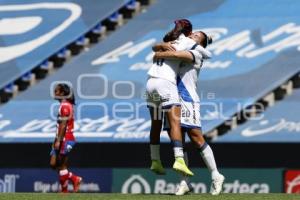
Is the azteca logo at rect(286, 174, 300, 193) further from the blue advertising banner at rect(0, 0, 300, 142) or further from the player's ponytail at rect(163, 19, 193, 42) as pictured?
the player's ponytail at rect(163, 19, 193, 42)

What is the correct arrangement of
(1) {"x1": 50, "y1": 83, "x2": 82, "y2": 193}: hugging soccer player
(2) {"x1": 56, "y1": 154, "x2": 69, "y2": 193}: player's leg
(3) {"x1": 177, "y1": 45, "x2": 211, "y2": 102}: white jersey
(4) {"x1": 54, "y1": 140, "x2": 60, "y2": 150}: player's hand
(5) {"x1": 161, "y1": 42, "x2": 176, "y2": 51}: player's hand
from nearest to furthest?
(5) {"x1": 161, "y1": 42, "x2": 176, "y2": 51}: player's hand, (3) {"x1": 177, "y1": 45, "x2": 211, "y2": 102}: white jersey, (1) {"x1": 50, "y1": 83, "x2": 82, "y2": 193}: hugging soccer player, (4) {"x1": 54, "y1": 140, "x2": 60, "y2": 150}: player's hand, (2) {"x1": 56, "y1": 154, "x2": 69, "y2": 193}: player's leg

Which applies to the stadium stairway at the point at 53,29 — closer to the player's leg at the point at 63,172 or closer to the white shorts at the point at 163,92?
the player's leg at the point at 63,172

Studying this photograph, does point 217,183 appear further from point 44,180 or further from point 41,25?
point 41,25

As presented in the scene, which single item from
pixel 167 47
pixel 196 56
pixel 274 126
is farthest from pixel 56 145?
pixel 274 126

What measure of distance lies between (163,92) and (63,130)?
138 inches

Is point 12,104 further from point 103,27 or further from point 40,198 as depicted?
point 40,198

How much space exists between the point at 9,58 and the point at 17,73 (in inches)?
15.8

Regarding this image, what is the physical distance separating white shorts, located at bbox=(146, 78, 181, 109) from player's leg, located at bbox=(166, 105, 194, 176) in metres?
0.07

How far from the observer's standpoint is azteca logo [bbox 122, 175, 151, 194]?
16297 millimetres

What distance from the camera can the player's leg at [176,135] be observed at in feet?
26.0

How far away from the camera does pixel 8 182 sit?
16656 mm

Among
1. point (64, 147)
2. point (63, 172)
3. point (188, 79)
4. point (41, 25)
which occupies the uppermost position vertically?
point (41, 25)

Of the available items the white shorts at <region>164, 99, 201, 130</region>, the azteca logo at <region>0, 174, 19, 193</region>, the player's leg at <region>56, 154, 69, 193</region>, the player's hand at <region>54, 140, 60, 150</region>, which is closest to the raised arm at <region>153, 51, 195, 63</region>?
the white shorts at <region>164, 99, 201, 130</region>

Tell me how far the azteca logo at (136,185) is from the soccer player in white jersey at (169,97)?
8.04 meters
